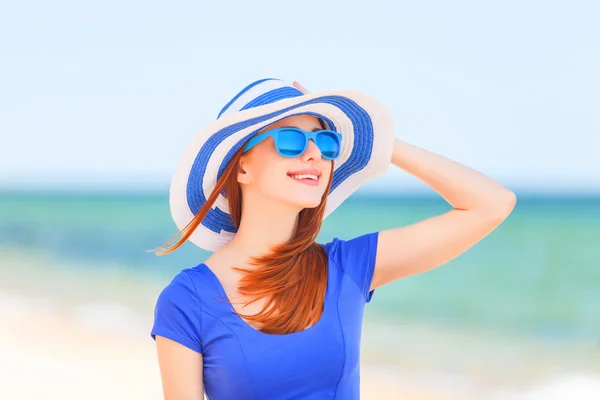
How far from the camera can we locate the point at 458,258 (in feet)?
40.0

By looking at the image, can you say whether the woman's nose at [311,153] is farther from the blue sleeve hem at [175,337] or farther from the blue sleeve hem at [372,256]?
the blue sleeve hem at [175,337]

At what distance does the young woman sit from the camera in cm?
221

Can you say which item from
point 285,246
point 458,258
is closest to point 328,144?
point 285,246

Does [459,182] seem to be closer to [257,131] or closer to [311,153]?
[311,153]

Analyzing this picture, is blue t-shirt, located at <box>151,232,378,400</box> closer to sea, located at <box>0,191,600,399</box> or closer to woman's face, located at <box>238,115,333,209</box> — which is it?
woman's face, located at <box>238,115,333,209</box>

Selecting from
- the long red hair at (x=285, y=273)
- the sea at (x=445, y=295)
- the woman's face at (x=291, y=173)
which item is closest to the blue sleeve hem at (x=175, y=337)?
the long red hair at (x=285, y=273)

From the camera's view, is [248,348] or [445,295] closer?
[248,348]

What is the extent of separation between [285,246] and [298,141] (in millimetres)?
326

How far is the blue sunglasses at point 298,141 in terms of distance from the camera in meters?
2.30

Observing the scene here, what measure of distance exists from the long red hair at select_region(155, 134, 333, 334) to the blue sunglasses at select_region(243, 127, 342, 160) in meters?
0.12

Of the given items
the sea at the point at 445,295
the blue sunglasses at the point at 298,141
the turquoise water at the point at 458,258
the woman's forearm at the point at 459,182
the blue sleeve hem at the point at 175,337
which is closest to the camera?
the blue sleeve hem at the point at 175,337

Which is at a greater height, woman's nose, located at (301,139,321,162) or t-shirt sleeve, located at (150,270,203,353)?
woman's nose, located at (301,139,321,162)

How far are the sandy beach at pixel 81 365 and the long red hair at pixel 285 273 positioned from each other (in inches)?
153

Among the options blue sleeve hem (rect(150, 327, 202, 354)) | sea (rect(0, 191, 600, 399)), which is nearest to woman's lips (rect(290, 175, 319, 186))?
blue sleeve hem (rect(150, 327, 202, 354))
